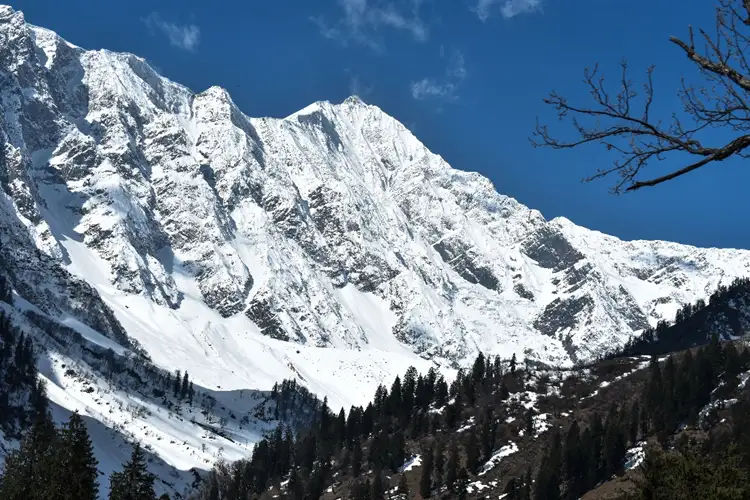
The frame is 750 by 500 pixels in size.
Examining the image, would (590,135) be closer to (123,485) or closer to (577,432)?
(123,485)

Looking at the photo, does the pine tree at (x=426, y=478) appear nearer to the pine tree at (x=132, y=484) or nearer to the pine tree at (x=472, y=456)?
the pine tree at (x=472, y=456)

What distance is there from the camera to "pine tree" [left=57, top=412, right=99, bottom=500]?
56219 mm

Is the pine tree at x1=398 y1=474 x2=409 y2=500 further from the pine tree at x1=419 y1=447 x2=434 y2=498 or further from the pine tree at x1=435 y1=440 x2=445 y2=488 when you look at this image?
the pine tree at x1=435 y1=440 x2=445 y2=488

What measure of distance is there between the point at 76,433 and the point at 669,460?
49810 millimetres

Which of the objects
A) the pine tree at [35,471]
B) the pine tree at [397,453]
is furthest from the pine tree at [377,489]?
the pine tree at [35,471]

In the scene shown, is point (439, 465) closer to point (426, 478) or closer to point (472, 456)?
point (426, 478)

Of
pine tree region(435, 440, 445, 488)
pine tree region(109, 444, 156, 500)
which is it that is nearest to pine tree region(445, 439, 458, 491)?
pine tree region(435, 440, 445, 488)

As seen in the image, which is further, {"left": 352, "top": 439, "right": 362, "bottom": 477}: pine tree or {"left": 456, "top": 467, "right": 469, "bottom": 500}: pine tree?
{"left": 352, "top": 439, "right": 362, "bottom": 477}: pine tree

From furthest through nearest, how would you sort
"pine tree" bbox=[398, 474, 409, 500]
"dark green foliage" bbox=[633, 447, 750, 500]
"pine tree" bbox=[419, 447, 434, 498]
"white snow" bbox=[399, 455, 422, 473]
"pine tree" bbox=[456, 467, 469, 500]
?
"white snow" bbox=[399, 455, 422, 473] → "pine tree" bbox=[419, 447, 434, 498] → "pine tree" bbox=[398, 474, 409, 500] → "pine tree" bbox=[456, 467, 469, 500] → "dark green foliage" bbox=[633, 447, 750, 500]

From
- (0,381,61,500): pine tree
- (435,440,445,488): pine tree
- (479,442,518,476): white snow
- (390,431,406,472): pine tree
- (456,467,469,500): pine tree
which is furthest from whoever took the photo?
(390,431,406,472): pine tree

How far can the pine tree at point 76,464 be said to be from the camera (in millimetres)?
56219

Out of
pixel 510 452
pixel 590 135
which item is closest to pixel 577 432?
pixel 510 452

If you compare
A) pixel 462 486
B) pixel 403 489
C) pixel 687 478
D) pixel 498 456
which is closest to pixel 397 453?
pixel 403 489

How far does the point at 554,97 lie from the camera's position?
11.5 metres
